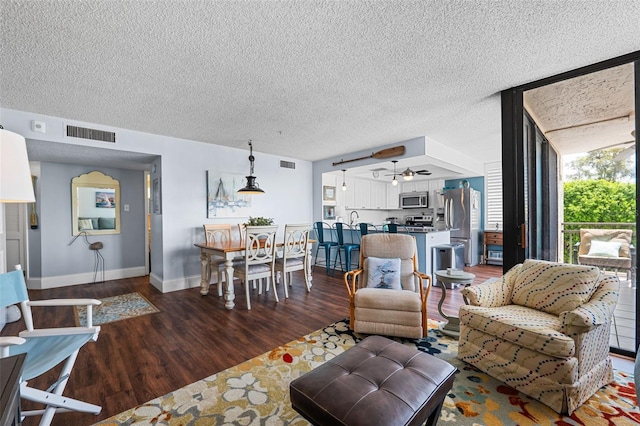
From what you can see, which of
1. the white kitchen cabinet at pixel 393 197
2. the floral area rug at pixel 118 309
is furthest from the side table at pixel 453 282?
the white kitchen cabinet at pixel 393 197

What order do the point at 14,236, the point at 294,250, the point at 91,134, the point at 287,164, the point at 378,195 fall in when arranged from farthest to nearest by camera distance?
the point at 378,195 < the point at 287,164 < the point at 14,236 < the point at 294,250 < the point at 91,134

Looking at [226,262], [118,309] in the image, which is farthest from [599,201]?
[118,309]

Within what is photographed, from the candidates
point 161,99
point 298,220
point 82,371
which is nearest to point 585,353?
point 82,371

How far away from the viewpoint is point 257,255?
3736 mm

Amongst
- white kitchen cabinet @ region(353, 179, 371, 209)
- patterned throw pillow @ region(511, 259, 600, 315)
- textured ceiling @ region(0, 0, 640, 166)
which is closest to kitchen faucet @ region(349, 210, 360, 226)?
white kitchen cabinet @ region(353, 179, 371, 209)

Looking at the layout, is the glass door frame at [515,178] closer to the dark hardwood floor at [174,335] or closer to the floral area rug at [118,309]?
the dark hardwood floor at [174,335]

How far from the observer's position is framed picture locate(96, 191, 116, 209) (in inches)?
198

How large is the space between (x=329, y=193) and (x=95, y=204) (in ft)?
15.0

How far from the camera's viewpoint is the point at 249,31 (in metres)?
1.88

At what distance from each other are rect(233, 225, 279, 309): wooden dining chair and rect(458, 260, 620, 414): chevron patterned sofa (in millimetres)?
2456

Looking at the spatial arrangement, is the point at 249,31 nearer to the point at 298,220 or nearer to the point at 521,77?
the point at 521,77

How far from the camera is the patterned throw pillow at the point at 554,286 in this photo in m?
1.99

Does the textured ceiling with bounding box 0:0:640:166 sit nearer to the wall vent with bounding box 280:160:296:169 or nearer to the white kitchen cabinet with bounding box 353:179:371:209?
the wall vent with bounding box 280:160:296:169

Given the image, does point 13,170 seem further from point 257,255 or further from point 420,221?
point 420,221
